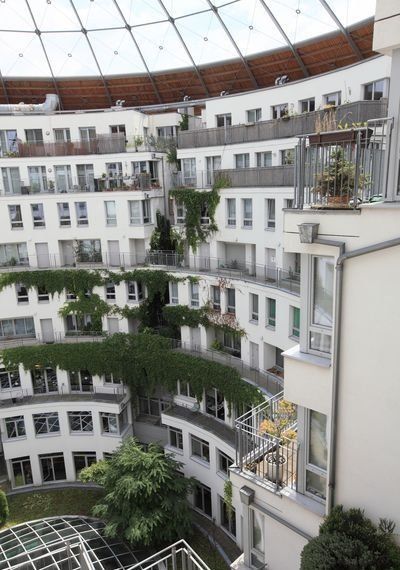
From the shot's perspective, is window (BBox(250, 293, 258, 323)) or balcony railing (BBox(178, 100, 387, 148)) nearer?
balcony railing (BBox(178, 100, 387, 148))

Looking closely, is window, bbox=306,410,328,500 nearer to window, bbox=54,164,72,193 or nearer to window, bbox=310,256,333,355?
window, bbox=310,256,333,355

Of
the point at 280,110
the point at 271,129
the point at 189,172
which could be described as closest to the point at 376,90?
the point at 271,129

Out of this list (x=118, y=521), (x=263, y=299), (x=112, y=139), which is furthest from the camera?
(x=112, y=139)

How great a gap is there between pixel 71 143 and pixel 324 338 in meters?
30.5

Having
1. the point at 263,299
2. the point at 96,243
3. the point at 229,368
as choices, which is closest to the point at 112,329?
the point at 96,243

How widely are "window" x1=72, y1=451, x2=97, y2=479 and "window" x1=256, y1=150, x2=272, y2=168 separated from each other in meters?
23.6

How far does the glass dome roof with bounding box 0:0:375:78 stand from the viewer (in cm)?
2830

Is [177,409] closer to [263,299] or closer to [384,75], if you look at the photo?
[263,299]

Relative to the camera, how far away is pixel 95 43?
35.4m

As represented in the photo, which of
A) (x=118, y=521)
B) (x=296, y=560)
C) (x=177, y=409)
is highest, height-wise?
(x=296, y=560)

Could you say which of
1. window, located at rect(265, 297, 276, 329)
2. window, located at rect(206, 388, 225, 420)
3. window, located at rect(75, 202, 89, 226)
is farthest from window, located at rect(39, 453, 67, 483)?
window, located at rect(265, 297, 276, 329)

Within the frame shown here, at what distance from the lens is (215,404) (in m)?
28.8

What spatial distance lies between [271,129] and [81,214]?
15.6 meters

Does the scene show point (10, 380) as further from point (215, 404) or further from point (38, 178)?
point (215, 404)
